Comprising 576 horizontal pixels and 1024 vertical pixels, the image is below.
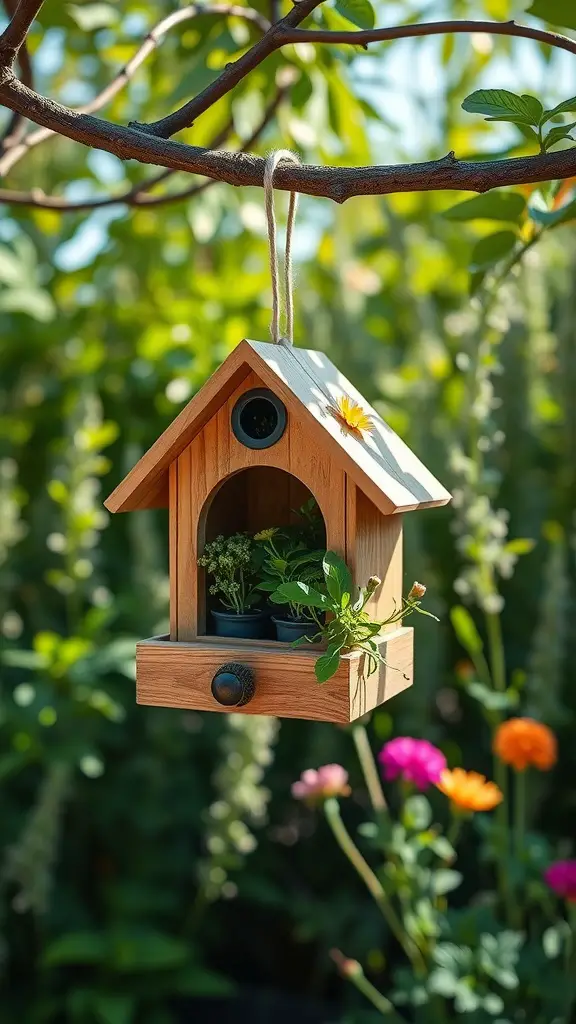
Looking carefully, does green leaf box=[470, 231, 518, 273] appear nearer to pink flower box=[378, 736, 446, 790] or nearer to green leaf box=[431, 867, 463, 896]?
pink flower box=[378, 736, 446, 790]

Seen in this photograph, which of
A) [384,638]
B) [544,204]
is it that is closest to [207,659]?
[384,638]

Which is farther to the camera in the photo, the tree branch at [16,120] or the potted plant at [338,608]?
the tree branch at [16,120]

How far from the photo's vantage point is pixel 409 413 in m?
2.71

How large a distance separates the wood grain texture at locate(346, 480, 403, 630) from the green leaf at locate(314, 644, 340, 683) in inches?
5.1

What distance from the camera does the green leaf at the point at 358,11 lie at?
103cm

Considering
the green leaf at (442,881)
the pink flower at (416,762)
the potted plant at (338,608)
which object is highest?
the potted plant at (338,608)

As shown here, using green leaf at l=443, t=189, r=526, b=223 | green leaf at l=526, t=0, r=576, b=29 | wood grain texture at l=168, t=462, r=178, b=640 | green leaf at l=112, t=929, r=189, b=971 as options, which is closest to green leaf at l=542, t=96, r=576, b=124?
green leaf at l=526, t=0, r=576, b=29

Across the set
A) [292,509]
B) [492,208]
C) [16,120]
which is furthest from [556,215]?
[16,120]

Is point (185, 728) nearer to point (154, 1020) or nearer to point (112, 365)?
point (154, 1020)

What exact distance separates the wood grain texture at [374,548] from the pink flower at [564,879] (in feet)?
2.32

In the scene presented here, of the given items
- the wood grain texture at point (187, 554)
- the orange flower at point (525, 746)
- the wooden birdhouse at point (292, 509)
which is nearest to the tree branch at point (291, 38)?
the wooden birdhouse at point (292, 509)

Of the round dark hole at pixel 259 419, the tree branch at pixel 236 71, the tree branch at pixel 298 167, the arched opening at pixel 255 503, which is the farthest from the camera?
the arched opening at pixel 255 503

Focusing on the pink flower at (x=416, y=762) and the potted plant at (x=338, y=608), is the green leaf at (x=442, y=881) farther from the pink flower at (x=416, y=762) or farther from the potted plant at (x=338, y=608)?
the potted plant at (x=338, y=608)

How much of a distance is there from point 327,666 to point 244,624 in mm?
240
